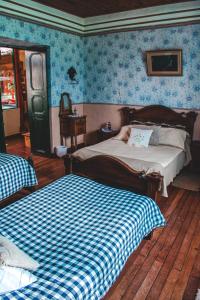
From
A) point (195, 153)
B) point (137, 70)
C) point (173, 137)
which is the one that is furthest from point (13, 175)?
point (137, 70)

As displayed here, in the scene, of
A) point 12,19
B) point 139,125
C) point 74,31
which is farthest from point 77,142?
point 12,19

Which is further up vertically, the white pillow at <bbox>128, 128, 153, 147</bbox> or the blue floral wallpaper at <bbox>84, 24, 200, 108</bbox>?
the blue floral wallpaper at <bbox>84, 24, 200, 108</bbox>

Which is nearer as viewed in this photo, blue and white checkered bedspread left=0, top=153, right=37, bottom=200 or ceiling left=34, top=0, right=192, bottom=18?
blue and white checkered bedspread left=0, top=153, right=37, bottom=200

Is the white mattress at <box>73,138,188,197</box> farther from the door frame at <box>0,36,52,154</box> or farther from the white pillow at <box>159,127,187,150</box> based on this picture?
the door frame at <box>0,36,52,154</box>

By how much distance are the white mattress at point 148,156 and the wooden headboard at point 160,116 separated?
0.70 m

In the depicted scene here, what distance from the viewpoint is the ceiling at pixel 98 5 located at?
4.09m

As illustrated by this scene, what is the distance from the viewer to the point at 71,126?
17.4 feet

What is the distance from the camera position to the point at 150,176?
8.66 feet

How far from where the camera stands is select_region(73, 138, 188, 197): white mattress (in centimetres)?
316

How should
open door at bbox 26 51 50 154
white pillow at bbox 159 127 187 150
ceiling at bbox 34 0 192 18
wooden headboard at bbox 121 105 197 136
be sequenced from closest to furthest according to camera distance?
white pillow at bbox 159 127 187 150 → ceiling at bbox 34 0 192 18 → wooden headboard at bbox 121 105 197 136 → open door at bbox 26 51 50 154

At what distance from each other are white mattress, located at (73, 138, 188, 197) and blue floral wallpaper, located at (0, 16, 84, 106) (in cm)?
173

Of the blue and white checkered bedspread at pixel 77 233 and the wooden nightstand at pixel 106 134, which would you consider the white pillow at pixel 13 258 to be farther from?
the wooden nightstand at pixel 106 134

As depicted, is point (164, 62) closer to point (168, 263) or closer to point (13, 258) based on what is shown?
point (168, 263)

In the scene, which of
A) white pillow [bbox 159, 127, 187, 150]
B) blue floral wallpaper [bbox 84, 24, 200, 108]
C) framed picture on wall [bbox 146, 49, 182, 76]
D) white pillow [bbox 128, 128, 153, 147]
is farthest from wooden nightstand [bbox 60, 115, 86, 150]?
white pillow [bbox 159, 127, 187, 150]
